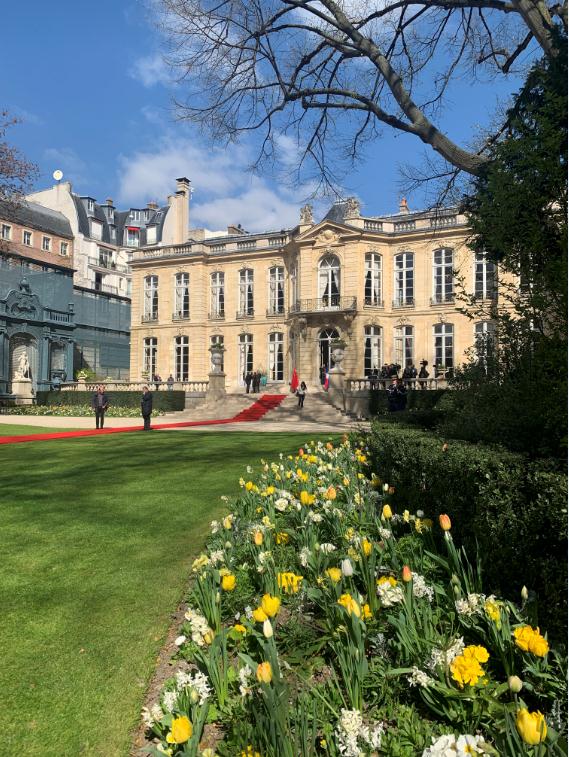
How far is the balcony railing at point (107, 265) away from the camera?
50.5 metres

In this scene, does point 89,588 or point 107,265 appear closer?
point 89,588

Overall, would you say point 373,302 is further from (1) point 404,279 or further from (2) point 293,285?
(2) point 293,285

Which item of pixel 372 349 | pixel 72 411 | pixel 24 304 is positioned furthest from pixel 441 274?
pixel 24 304

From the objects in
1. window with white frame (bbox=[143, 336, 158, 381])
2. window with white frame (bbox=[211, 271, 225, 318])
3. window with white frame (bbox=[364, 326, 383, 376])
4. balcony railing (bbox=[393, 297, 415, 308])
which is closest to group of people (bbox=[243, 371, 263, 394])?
window with white frame (bbox=[364, 326, 383, 376])

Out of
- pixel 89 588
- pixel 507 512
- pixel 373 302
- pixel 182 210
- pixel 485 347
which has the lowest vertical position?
pixel 89 588

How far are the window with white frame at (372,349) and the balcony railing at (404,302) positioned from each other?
1844 millimetres

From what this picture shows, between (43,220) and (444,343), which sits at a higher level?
(43,220)

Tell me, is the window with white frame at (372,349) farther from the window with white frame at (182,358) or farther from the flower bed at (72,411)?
the window with white frame at (182,358)

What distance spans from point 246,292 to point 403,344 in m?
11.2

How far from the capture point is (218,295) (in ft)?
121

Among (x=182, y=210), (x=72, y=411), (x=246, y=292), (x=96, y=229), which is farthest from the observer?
(x=96, y=229)

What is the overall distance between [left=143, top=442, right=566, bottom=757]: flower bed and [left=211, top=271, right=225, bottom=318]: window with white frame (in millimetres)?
34294

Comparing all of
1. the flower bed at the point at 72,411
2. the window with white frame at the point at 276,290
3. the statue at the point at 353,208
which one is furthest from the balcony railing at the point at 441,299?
the flower bed at the point at 72,411

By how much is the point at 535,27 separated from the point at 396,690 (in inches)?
311
